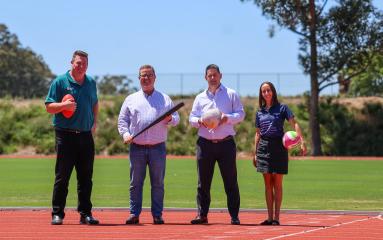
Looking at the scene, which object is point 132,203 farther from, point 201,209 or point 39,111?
point 39,111

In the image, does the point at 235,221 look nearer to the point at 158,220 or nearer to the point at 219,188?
the point at 158,220

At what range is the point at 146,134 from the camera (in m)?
15.6

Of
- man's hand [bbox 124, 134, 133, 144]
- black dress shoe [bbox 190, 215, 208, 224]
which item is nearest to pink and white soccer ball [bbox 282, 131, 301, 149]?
black dress shoe [bbox 190, 215, 208, 224]

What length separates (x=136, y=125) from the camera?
15.6 m

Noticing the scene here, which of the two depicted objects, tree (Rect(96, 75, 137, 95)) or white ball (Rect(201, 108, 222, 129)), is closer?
white ball (Rect(201, 108, 222, 129))

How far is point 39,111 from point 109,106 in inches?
168

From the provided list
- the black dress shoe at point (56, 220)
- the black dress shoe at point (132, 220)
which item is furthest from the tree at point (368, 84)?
the black dress shoe at point (56, 220)

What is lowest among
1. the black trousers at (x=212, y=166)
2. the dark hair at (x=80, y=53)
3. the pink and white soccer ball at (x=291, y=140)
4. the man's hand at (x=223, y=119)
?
the black trousers at (x=212, y=166)

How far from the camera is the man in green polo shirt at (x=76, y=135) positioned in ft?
50.5

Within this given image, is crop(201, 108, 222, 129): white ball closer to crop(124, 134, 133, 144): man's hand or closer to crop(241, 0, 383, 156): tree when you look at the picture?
crop(124, 134, 133, 144): man's hand

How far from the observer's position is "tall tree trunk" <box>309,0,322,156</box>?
5428 centimetres

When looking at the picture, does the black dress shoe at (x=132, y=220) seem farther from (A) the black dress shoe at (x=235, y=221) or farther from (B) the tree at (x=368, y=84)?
(B) the tree at (x=368, y=84)

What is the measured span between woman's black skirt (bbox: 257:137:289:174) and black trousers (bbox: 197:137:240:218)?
434 mm

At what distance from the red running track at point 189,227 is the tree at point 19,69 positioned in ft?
212
